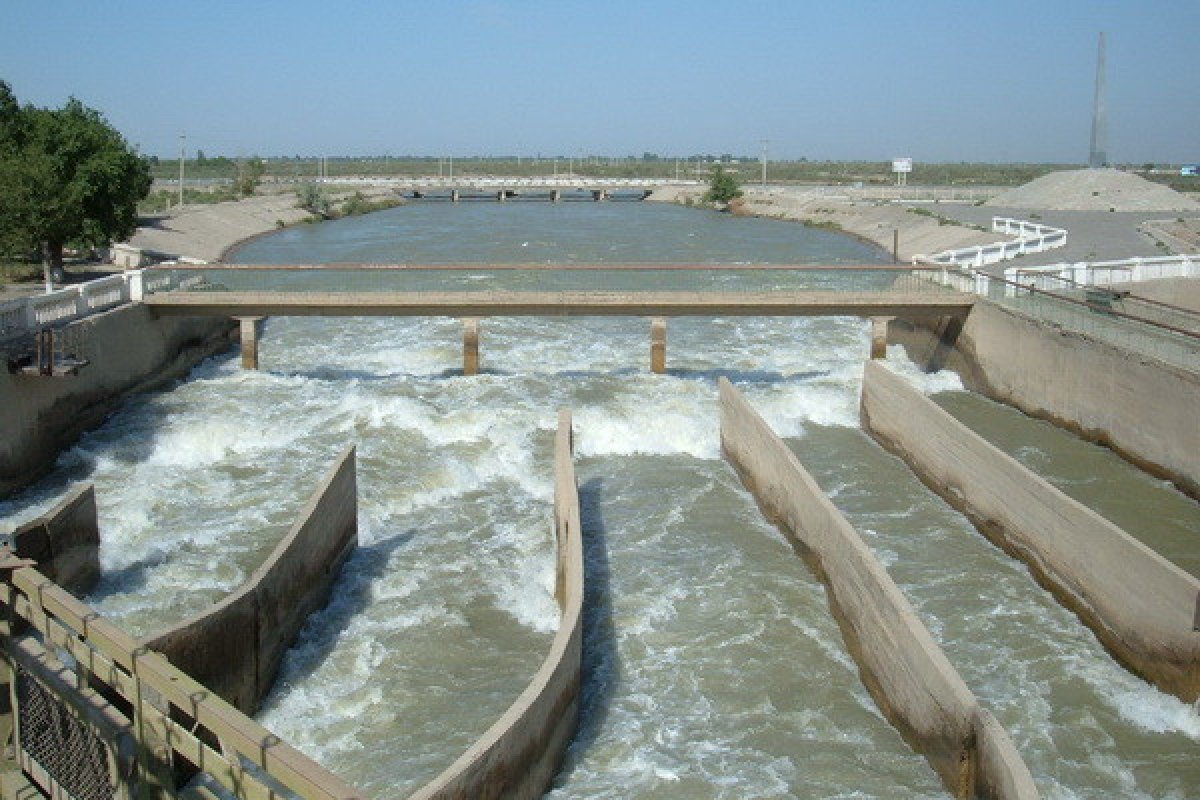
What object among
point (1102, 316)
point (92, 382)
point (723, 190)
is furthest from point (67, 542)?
point (723, 190)

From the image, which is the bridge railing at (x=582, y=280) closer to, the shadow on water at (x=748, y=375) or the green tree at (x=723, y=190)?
the shadow on water at (x=748, y=375)

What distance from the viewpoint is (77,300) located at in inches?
936

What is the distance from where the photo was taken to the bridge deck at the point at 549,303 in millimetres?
27281

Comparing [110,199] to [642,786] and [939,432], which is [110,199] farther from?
[642,786]

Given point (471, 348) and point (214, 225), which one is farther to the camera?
point (214, 225)

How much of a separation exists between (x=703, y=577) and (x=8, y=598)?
1066 centimetres

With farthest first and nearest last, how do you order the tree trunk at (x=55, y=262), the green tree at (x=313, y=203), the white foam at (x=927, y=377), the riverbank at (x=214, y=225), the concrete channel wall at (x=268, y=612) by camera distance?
1. the green tree at (x=313, y=203)
2. the riverbank at (x=214, y=225)
3. the tree trunk at (x=55, y=262)
4. the white foam at (x=927, y=377)
5. the concrete channel wall at (x=268, y=612)

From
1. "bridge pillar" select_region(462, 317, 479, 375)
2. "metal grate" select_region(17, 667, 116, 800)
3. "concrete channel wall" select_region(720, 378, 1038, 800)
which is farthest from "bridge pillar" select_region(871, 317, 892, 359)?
"metal grate" select_region(17, 667, 116, 800)

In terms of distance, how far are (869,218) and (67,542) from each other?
2501 inches

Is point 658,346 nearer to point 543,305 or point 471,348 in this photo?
point 543,305

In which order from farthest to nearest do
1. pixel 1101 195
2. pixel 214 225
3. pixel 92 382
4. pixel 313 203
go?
1. pixel 313 203
2. pixel 214 225
3. pixel 1101 195
4. pixel 92 382

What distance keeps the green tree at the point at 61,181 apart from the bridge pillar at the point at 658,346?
15.2 m

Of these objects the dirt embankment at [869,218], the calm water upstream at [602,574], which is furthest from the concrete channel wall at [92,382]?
the dirt embankment at [869,218]

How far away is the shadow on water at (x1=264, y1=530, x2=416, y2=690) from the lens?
1368cm
